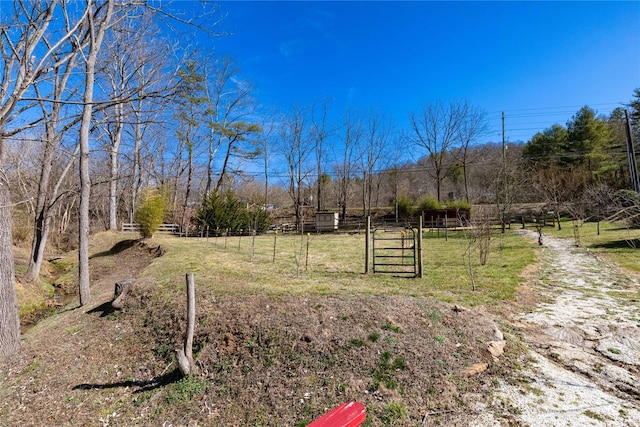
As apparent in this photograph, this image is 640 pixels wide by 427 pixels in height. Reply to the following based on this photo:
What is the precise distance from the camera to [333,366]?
11.5ft

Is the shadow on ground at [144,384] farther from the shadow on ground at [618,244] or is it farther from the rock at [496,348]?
the shadow on ground at [618,244]

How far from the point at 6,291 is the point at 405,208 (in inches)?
1176

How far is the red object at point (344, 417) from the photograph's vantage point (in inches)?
62.8

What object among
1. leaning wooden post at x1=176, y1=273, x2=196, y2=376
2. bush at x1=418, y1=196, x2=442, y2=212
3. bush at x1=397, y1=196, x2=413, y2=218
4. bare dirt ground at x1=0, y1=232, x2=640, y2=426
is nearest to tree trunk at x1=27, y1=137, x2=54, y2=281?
bare dirt ground at x1=0, y1=232, x2=640, y2=426

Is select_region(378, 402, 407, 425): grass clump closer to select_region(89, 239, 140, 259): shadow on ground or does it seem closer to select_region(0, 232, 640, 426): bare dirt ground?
select_region(0, 232, 640, 426): bare dirt ground

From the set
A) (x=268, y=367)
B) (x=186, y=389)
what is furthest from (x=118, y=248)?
(x=268, y=367)

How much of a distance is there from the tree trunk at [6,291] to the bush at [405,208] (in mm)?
29544

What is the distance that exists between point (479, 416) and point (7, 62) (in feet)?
23.6

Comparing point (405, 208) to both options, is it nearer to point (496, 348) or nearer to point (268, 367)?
point (496, 348)

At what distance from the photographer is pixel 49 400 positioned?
12.1 ft

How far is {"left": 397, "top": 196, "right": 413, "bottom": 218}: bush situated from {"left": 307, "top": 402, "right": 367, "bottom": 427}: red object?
3058 centimetres

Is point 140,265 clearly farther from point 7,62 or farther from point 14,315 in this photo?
point 7,62

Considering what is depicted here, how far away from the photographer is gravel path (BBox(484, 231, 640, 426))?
9.04 feet

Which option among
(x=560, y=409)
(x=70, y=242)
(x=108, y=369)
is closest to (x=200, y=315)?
(x=108, y=369)
